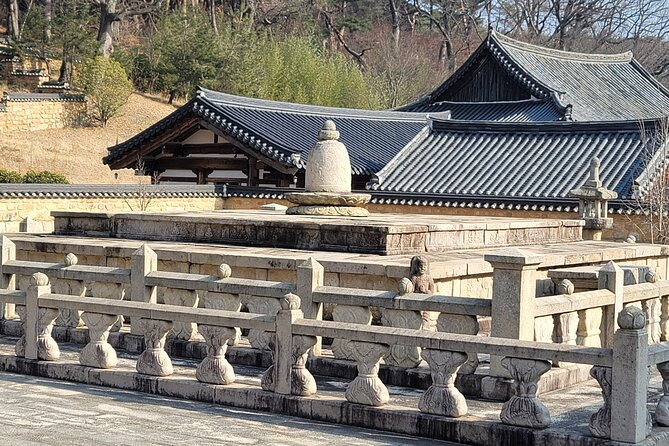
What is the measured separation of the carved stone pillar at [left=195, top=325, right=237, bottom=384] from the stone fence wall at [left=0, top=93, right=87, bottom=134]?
33048 mm

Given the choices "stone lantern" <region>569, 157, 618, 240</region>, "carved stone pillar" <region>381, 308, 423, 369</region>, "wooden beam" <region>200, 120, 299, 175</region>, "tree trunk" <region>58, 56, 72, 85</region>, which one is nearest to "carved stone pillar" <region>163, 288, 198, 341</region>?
"carved stone pillar" <region>381, 308, 423, 369</region>

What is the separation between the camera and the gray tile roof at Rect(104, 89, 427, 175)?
81.8 feet

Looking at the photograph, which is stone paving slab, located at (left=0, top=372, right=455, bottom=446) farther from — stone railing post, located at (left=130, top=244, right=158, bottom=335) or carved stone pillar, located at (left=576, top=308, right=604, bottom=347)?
carved stone pillar, located at (left=576, top=308, right=604, bottom=347)

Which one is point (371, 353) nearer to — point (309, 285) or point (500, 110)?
point (309, 285)

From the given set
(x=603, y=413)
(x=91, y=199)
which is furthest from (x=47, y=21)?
(x=603, y=413)

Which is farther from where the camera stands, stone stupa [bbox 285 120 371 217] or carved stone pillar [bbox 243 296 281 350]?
stone stupa [bbox 285 120 371 217]

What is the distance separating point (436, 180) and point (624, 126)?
14.3 ft

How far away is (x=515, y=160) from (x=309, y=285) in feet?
51.2

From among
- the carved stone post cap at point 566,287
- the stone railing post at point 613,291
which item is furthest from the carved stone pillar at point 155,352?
the stone railing post at point 613,291

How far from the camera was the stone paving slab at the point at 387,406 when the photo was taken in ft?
24.7

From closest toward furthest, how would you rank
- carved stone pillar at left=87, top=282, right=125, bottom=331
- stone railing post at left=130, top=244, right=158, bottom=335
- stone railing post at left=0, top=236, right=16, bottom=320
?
stone railing post at left=130, top=244, right=158, bottom=335 → carved stone pillar at left=87, top=282, right=125, bottom=331 → stone railing post at left=0, top=236, right=16, bottom=320

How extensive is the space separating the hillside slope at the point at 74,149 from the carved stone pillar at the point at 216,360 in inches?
1130

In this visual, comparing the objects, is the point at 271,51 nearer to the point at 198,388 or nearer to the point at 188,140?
the point at 188,140

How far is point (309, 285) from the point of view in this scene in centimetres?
963
